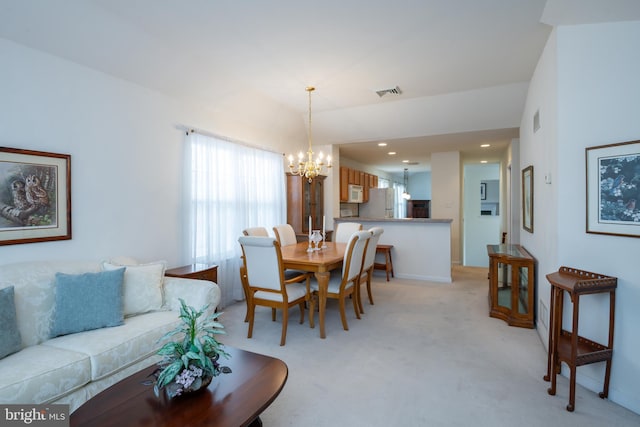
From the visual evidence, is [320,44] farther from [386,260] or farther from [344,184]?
[344,184]

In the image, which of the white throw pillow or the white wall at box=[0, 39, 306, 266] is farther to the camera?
the white throw pillow

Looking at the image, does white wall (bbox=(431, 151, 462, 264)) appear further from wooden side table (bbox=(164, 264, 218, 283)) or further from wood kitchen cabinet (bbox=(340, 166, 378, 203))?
wooden side table (bbox=(164, 264, 218, 283))

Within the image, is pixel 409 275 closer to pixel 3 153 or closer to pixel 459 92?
pixel 459 92

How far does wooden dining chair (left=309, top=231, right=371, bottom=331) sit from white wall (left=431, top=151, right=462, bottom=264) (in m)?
3.94

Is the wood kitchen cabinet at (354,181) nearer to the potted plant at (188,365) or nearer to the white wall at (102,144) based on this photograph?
the white wall at (102,144)

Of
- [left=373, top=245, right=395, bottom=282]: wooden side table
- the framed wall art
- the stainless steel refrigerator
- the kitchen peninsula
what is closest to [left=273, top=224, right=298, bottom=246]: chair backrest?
[left=373, top=245, right=395, bottom=282]: wooden side table

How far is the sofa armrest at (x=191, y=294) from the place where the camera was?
8.57ft

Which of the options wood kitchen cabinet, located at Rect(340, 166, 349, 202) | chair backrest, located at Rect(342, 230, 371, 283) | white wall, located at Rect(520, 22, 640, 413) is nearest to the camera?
white wall, located at Rect(520, 22, 640, 413)

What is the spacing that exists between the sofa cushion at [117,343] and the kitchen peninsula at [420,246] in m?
4.14

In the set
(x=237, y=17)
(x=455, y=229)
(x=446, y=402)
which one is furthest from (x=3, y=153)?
(x=455, y=229)

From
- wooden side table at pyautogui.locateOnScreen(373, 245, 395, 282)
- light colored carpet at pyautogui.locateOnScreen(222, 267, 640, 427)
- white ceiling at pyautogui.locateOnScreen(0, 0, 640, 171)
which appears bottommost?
light colored carpet at pyautogui.locateOnScreen(222, 267, 640, 427)

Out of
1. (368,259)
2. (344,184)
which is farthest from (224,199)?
(344,184)

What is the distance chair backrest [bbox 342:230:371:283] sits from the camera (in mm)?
3221

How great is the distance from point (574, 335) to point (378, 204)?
240 inches
